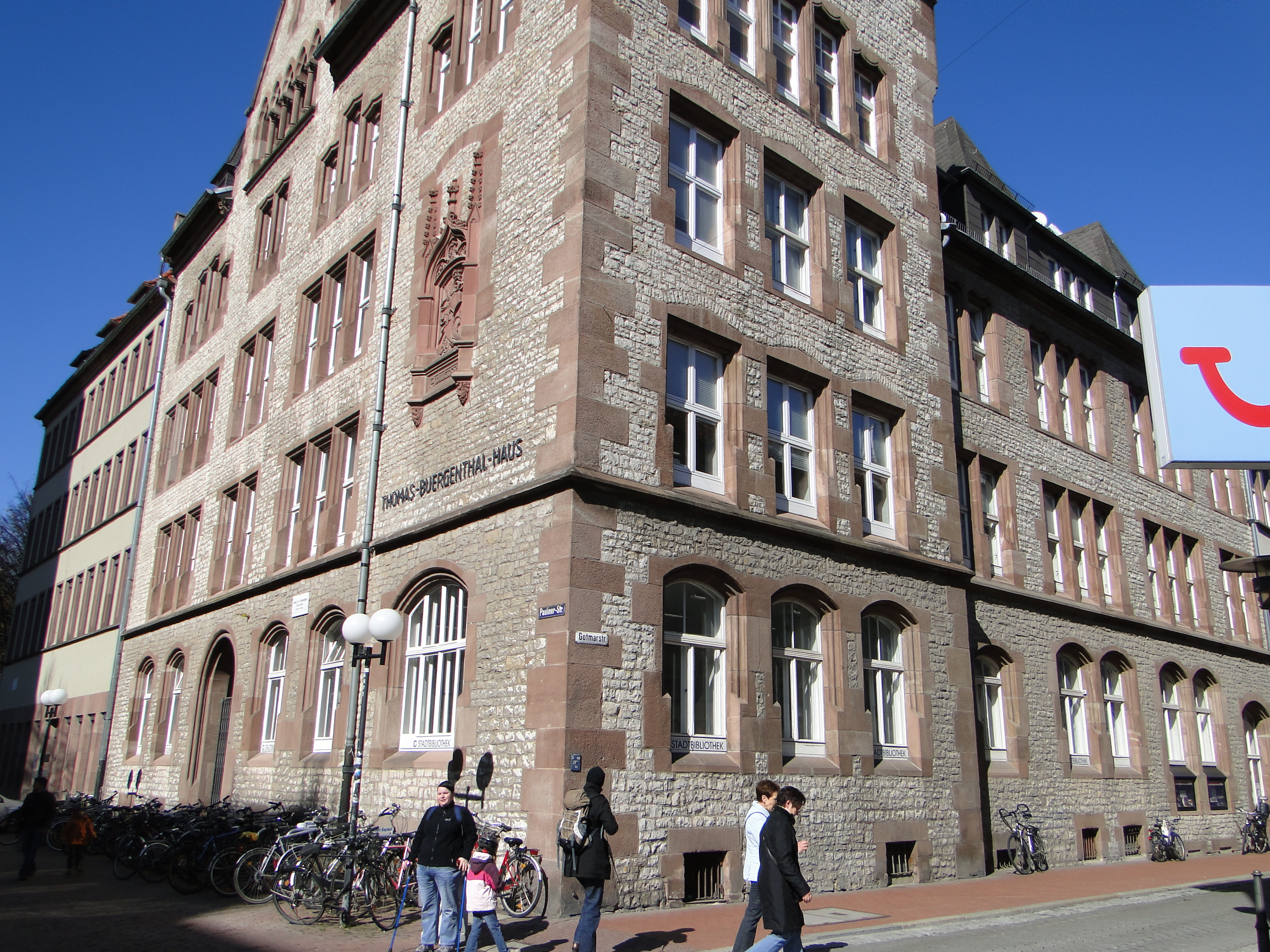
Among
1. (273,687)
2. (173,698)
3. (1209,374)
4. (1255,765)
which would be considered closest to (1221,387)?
(1209,374)

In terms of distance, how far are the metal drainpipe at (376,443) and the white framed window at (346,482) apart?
3.87 ft

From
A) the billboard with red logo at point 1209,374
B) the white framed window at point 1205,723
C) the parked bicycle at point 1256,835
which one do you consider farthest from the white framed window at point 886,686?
the parked bicycle at point 1256,835

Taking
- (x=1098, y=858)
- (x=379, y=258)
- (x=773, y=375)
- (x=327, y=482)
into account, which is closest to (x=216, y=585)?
(x=327, y=482)

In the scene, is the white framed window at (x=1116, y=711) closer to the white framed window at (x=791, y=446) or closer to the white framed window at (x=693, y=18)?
the white framed window at (x=791, y=446)

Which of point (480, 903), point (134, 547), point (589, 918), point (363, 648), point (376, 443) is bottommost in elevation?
point (589, 918)

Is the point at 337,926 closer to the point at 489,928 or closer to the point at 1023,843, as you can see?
the point at 489,928

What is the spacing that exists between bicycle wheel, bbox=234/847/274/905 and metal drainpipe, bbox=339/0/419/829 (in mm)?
1200

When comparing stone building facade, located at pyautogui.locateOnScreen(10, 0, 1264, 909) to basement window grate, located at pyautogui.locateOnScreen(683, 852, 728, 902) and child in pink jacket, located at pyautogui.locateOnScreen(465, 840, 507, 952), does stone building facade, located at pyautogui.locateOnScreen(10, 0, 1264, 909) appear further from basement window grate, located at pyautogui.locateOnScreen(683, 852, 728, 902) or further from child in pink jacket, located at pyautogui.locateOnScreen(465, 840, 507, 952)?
child in pink jacket, located at pyautogui.locateOnScreen(465, 840, 507, 952)

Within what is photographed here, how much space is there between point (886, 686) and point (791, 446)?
400 cm

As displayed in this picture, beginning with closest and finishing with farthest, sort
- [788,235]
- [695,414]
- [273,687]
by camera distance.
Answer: [695,414]
[788,235]
[273,687]

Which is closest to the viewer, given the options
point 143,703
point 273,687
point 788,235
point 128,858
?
Result: point 128,858

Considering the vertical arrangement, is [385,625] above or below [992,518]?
below

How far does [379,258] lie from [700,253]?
257 inches

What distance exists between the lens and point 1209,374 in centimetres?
1333
